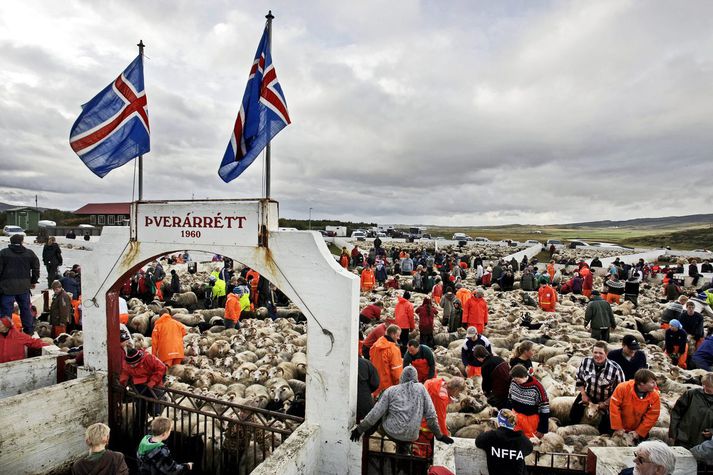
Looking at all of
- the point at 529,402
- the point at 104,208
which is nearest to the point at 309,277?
the point at 529,402

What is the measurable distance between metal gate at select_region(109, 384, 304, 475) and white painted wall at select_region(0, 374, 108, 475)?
36 centimetres

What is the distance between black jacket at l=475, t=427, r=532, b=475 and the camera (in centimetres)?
432

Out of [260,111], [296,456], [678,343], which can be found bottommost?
[678,343]

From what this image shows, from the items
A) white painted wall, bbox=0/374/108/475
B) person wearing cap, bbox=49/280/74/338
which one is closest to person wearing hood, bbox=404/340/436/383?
white painted wall, bbox=0/374/108/475

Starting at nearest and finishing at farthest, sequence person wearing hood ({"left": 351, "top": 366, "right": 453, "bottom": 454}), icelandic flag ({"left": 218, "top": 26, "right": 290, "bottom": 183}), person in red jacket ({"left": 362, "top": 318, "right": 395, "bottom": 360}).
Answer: person wearing hood ({"left": 351, "top": 366, "right": 453, "bottom": 454}) → icelandic flag ({"left": 218, "top": 26, "right": 290, "bottom": 183}) → person in red jacket ({"left": 362, "top": 318, "right": 395, "bottom": 360})

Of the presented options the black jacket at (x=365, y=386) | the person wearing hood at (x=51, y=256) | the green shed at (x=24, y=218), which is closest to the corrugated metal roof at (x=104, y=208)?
the green shed at (x=24, y=218)

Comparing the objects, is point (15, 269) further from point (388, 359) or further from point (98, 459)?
point (388, 359)

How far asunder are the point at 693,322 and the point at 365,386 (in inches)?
413

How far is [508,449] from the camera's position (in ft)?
14.2

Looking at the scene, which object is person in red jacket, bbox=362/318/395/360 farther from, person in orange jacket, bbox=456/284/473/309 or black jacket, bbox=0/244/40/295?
black jacket, bbox=0/244/40/295

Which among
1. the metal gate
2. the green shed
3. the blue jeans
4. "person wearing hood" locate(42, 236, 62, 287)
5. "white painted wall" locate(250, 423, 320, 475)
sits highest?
the green shed

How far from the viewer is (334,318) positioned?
5133 millimetres

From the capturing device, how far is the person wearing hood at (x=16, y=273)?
8.77 m

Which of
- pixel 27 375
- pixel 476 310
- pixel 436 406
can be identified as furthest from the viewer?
pixel 476 310
